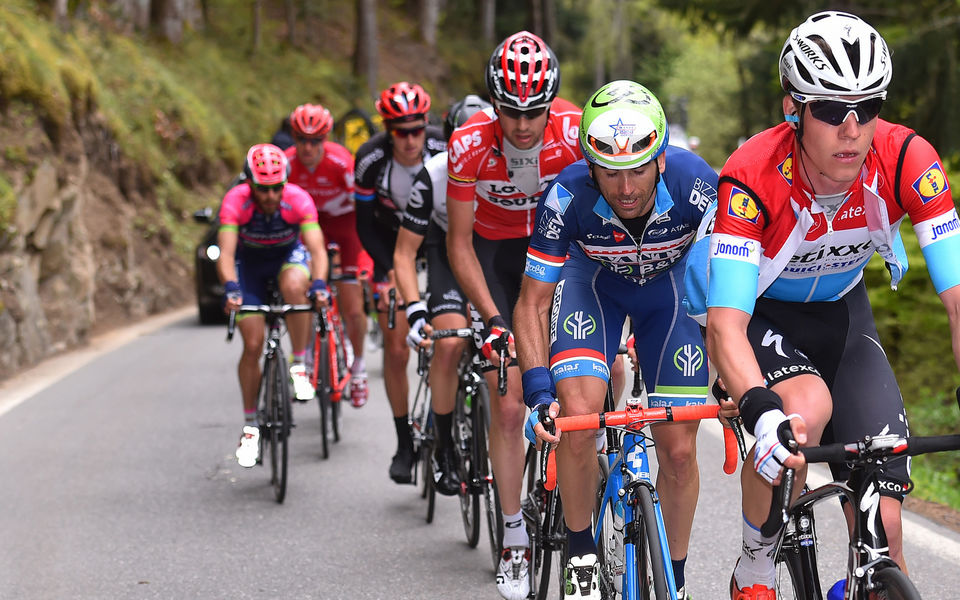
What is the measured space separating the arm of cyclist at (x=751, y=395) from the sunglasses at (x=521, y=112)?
1837 mm

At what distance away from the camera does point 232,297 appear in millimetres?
7711

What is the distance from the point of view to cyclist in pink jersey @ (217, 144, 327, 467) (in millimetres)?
7953

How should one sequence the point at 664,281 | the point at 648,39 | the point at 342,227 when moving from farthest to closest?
the point at 648,39 → the point at 342,227 → the point at 664,281

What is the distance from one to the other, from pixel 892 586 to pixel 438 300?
3.86 meters

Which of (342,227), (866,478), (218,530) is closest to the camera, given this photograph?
(866,478)

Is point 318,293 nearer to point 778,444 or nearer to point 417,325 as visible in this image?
point 417,325

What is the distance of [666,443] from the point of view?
412 cm

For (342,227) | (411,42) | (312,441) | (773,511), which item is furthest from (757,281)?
(411,42)

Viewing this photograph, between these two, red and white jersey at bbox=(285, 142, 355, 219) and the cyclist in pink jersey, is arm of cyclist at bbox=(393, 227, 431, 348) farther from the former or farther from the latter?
red and white jersey at bbox=(285, 142, 355, 219)

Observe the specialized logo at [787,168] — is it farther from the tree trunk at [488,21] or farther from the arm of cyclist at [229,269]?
the tree trunk at [488,21]

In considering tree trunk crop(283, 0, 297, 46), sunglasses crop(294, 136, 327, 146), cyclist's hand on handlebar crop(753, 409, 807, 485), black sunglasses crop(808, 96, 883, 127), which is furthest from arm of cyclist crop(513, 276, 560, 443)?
tree trunk crop(283, 0, 297, 46)

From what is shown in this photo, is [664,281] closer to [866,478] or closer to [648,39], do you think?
[866,478]

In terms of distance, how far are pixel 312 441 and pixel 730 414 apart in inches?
242

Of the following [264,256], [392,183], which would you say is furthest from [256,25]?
[392,183]
